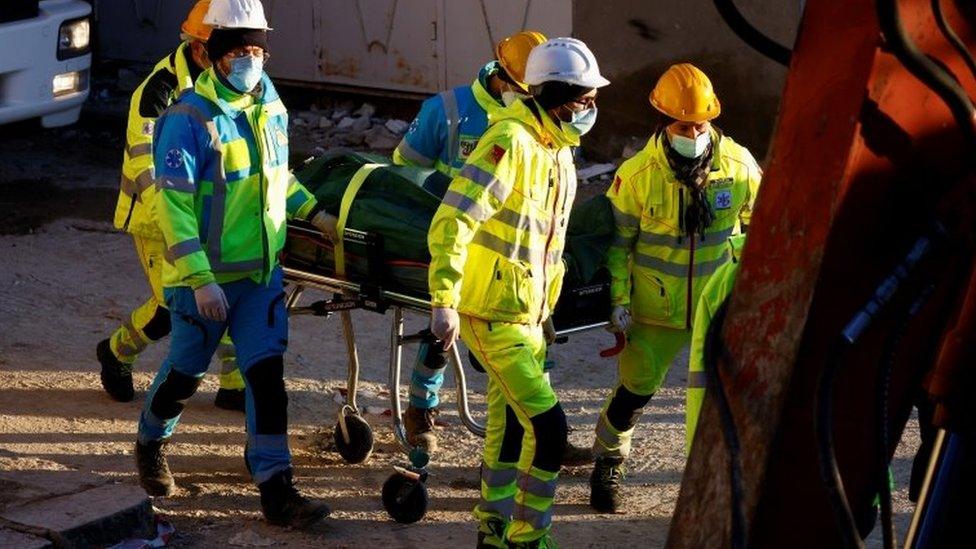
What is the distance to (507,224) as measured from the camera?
5.81 metres

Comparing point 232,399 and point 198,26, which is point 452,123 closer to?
point 198,26

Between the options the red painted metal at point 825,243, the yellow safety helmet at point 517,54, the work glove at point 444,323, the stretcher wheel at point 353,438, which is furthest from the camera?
the stretcher wheel at point 353,438

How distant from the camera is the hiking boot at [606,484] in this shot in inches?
267

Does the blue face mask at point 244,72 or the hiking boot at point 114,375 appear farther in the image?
the hiking boot at point 114,375

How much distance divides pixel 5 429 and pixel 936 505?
4818mm

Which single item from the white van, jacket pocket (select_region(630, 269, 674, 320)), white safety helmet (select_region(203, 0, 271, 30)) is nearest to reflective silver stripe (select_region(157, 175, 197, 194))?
white safety helmet (select_region(203, 0, 271, 30))

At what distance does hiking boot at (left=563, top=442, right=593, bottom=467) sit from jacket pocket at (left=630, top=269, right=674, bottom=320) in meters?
A: 0.89

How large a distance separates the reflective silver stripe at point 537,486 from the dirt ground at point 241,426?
0.58m

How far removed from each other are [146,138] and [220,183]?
1324 millimetres

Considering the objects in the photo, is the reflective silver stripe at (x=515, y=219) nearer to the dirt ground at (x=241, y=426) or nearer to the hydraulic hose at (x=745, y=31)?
the dirt ground at (x=241, y=426)

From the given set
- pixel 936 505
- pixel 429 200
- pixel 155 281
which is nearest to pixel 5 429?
pixel 155 281

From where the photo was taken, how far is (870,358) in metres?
3.33

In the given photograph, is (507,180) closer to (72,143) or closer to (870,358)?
(870,358)

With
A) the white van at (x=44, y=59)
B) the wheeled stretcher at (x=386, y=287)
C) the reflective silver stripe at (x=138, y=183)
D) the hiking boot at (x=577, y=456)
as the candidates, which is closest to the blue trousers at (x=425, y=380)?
the wheeled stretcher at (x=386, y=287)
